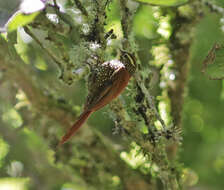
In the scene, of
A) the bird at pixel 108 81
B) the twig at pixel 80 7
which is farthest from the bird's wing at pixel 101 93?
the twig at pixel 80 7

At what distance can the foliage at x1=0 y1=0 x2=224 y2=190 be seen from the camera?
50cm

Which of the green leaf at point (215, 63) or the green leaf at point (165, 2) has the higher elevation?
the green leaf at point (165, 2)

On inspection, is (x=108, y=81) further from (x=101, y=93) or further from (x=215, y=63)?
(x=215, y=63)

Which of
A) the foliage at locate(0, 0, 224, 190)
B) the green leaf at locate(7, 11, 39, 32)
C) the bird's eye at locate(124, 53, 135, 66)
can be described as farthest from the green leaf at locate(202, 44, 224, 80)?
the green leaf at locate(7, 11, 39, 32)

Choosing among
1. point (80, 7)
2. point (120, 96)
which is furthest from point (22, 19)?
point (120, 96)

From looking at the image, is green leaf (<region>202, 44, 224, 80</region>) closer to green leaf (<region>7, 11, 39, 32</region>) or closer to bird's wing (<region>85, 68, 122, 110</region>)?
bird's wing (<region>85, 68, 122, 110</region>)

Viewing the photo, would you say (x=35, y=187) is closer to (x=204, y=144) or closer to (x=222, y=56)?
(x=204, y=144)

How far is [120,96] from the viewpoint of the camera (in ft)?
1.87

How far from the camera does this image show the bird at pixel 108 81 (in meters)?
0.47

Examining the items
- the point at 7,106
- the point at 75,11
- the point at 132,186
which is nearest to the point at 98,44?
the point at 75,11

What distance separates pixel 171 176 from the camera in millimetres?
576

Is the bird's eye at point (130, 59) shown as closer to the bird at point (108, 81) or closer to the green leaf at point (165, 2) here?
the bird at point (108, 81)

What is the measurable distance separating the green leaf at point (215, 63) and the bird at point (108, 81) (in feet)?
0.38

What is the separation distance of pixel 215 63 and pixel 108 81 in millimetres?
172
